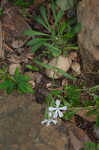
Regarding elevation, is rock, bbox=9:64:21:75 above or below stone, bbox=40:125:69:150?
above

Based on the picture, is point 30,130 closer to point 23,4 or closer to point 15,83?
point 15,83

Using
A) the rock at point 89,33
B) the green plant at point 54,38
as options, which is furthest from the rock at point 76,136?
the green plant at point 54,38

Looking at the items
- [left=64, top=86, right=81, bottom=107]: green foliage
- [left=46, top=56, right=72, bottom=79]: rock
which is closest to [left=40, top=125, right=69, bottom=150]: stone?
[left=64, top=86, right=81, bottom=107]: green foliage

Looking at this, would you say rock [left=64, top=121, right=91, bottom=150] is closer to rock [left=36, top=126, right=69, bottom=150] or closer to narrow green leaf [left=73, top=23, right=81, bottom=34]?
rock [left=36, top=126, right=69, bottom=150]

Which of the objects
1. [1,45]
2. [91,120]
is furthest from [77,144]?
[1,45]

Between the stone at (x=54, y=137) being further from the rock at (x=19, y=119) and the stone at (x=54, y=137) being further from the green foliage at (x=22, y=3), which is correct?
the green foliage at (x=22, y=3)

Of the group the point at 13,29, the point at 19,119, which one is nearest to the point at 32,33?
the point at 13,29

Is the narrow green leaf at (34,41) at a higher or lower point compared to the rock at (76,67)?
higher
